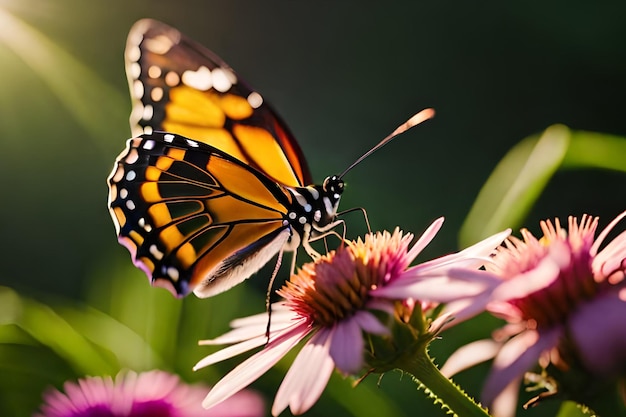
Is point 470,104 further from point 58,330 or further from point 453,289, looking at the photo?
point 453,289

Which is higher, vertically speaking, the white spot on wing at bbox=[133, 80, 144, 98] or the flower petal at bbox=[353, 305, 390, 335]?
the white spot on wing at bbox=[133, 80, 144, 98]

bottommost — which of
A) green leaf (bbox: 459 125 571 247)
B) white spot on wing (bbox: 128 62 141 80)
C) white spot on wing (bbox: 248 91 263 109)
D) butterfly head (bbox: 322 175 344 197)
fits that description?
green leaf (bbox: 459 125 571 247)

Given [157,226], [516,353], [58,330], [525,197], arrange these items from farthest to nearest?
[58,330] → [525,197] → [157,226] → [516,353]

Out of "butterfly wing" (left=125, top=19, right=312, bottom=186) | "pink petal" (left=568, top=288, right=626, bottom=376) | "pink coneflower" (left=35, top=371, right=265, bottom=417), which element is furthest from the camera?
"butterfly wing" (left=125, top=19, right=312, bottom=186)

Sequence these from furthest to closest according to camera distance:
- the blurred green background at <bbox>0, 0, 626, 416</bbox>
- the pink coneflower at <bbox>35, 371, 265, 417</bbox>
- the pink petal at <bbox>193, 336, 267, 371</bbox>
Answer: the blurred green background at <bbox>0, 0, 626, 416</bbox> < the pink coneflower at <bbox>35, 371, 265, 417</bbox> < the pink petal at <bbox>193, 336, 267, 371</bbox>

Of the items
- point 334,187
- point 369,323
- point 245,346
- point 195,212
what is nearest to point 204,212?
point 195,212

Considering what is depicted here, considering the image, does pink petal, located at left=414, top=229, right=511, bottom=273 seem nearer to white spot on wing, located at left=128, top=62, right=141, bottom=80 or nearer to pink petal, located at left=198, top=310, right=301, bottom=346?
pink petal, located at left=198, top=310, right=301, bottom=346

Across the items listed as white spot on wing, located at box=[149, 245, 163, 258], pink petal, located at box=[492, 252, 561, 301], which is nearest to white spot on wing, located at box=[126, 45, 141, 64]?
white spot on wing, located at box=[149, 245, 163, 258]

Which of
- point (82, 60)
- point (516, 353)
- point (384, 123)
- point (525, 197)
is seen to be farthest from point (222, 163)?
point (82, 60)
